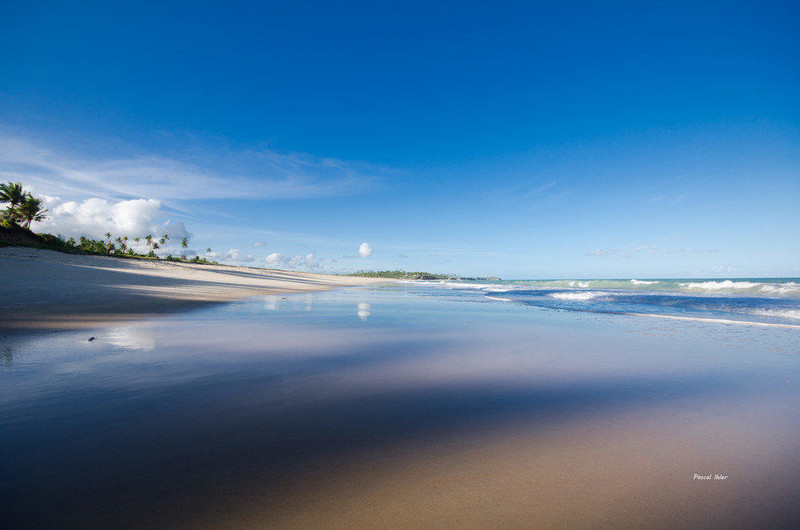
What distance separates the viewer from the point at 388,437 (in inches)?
142

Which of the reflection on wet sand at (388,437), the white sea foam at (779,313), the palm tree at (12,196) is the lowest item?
the reflection on wet sand at (388,437)

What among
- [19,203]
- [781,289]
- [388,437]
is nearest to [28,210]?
[19,203]

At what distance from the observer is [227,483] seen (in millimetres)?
2660

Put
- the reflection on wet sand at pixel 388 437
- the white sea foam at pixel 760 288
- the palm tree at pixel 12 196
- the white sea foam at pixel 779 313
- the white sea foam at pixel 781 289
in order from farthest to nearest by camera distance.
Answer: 1. the palm tree at pixel 12 196
2. the white sea foam at pixel 760 288
3. the white sea foam at pixel 781 289
4. the white sea foam at pixel 779 313
5. the reflection on wet sand at pixel 388 437

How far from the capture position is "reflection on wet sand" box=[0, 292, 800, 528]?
246 cm

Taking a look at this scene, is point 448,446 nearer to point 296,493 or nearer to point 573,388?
point 296,493

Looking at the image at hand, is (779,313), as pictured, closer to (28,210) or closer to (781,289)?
(781,289)

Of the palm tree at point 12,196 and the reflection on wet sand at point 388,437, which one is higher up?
the palm tree at point 12,196

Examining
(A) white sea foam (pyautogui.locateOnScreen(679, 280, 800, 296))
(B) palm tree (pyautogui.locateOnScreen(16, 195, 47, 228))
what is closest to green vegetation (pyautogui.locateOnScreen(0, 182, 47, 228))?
(B) palm tree (pyautogui.locateOnScreen(16, 195, 47, 228))

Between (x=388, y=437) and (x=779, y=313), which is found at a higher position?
(x=779, y=313)

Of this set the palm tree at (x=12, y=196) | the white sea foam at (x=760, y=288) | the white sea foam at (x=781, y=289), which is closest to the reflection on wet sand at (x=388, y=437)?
the white sea foam at (x=781, y=289)

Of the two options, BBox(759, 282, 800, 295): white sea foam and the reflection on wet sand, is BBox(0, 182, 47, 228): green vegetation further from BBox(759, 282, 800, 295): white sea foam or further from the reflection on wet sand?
BBox(759, 282, 800, 295): white sea foam

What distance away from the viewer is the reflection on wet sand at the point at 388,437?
2.46 m

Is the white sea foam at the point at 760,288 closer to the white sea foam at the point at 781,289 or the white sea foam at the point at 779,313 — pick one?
the white sea foam at the point at 781,289
